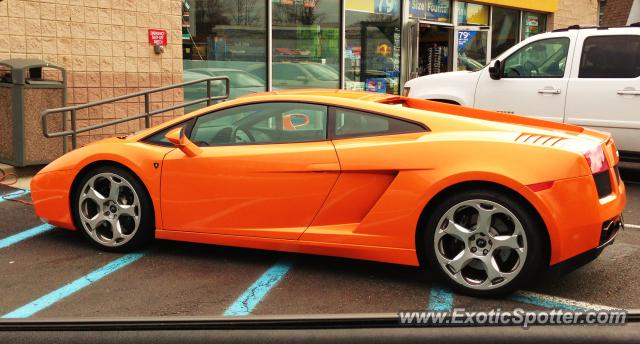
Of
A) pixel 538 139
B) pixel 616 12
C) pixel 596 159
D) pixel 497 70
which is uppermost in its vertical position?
pixel 616 12

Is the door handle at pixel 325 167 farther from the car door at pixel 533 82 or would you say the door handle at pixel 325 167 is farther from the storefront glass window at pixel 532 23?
the storefront glass window at pixel 532 23

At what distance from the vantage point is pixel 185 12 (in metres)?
10.9

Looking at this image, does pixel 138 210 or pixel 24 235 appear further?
pixel 24 235

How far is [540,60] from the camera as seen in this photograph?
27.3 ft

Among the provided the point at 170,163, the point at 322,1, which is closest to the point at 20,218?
the point at 170,163

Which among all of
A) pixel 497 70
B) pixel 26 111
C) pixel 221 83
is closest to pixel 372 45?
pixel 221 83

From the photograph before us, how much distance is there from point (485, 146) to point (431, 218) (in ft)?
1.77

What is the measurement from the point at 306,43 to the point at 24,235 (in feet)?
27.0

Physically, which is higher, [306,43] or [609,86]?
[306,43]

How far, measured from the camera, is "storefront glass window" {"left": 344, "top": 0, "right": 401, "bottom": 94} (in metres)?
13.6

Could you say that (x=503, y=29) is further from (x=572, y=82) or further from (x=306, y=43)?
(x=572, y=82)

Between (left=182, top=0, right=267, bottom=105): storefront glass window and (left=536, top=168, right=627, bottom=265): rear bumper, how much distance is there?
8.43 meters

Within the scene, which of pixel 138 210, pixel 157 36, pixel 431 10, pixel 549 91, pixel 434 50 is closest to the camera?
pixel 138 210

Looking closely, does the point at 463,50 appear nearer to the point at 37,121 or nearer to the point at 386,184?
the point at 37,121
